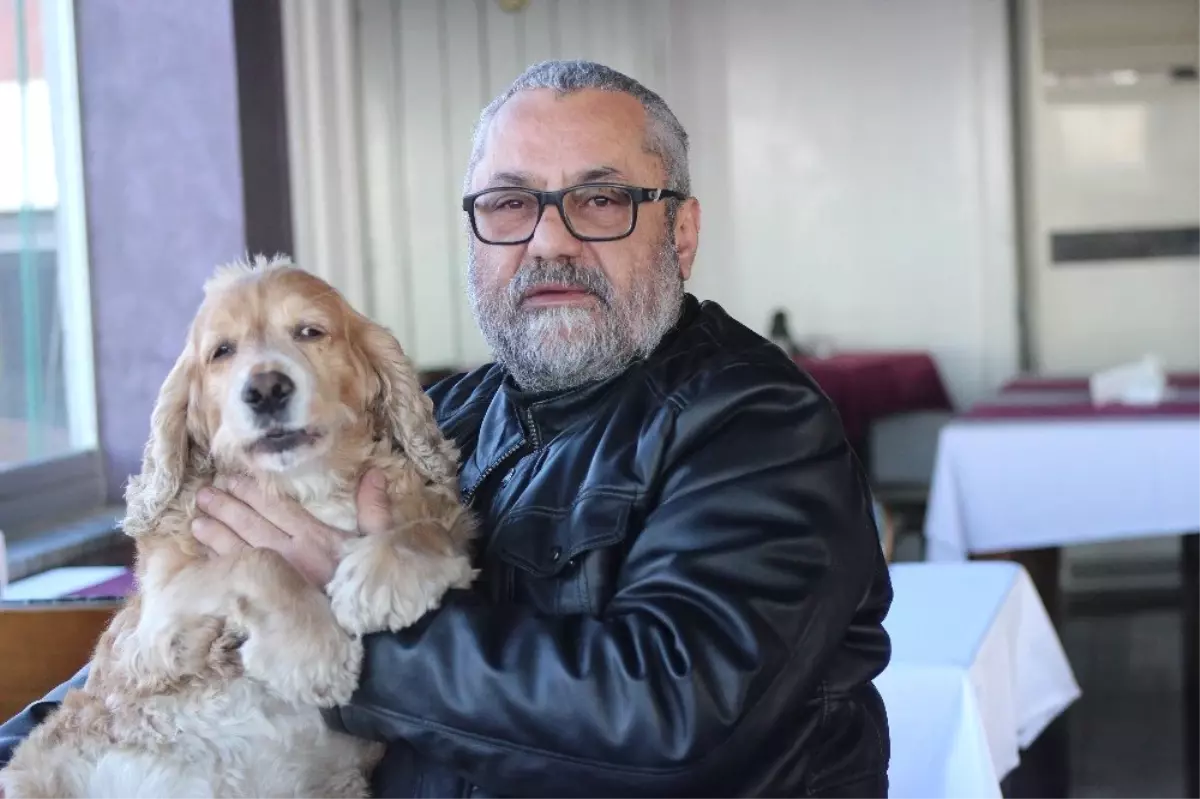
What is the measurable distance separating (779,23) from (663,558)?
18.5ft

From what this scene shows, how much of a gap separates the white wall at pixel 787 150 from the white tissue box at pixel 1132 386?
2276 mm

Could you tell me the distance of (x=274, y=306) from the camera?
1.68 m

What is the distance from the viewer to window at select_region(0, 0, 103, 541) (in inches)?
119

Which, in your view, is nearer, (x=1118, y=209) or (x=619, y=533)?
(x=619, y=533)

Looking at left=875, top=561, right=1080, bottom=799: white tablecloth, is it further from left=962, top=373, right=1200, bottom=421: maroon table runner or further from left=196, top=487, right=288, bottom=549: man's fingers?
left=962, top=373, right=1200, bottom=421: maroon table runner

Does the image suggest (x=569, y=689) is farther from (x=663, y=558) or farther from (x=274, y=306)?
(x=274, y=306)

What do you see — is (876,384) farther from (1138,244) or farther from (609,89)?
(609,89)

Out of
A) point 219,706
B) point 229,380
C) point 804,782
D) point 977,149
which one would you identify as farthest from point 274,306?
point 977,149

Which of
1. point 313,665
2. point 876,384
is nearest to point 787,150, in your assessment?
point 876,384

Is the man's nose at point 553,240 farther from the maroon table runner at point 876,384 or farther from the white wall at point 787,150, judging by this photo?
the white wall at point 787,150

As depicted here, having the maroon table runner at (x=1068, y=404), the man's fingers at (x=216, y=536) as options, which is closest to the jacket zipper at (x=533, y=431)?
the man's fingers at (x=216, y=536)

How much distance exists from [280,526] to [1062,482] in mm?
2662

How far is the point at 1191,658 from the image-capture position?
11.9 feet

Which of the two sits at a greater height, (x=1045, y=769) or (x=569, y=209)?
(x=569, y=209)
